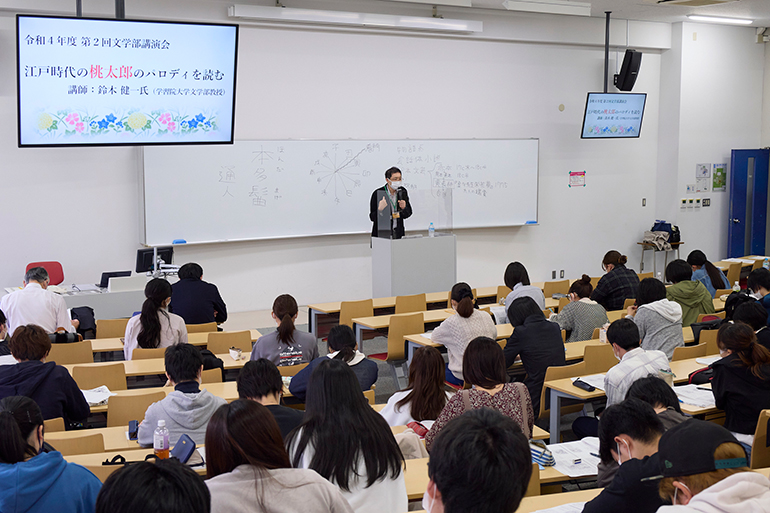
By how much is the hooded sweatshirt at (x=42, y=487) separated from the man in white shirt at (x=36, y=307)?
12.2 ft

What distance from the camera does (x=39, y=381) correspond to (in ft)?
11.8

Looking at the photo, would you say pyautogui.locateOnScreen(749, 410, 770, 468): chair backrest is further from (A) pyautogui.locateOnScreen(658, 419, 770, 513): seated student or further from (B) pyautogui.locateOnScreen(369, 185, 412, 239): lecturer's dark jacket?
(B) pyautogui.locateOnScreen(369, 185, 412, 239): lecturer's dark jacket

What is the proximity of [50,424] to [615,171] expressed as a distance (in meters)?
9.92

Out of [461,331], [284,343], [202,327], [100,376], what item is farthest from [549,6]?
[100,376]

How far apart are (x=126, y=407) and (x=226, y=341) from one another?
1.63m

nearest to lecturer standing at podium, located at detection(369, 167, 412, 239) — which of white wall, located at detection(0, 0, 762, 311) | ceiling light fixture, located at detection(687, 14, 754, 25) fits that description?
white wall, located at detection(0, 0, 762, 311)

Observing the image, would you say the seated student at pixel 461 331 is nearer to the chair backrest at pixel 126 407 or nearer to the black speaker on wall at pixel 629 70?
the chair backrest at pixel 126 407

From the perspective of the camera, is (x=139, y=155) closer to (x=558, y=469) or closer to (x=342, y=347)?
(x=342, y=347)

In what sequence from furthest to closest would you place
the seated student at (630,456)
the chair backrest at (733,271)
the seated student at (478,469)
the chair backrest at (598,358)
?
1. the chair backrest at (733,271)
2. the chair backrest at (598,358)
3. the seated student at (630,456)
4. the seated student at (478,469)

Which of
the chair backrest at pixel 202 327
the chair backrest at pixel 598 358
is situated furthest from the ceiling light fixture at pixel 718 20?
the chair backrest at pixel 202 327

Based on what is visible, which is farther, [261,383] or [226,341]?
[226,341]

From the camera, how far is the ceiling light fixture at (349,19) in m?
8.28

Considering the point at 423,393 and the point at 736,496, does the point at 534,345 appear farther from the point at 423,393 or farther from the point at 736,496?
the point at 736,496

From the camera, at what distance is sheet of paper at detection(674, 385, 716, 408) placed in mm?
3861
